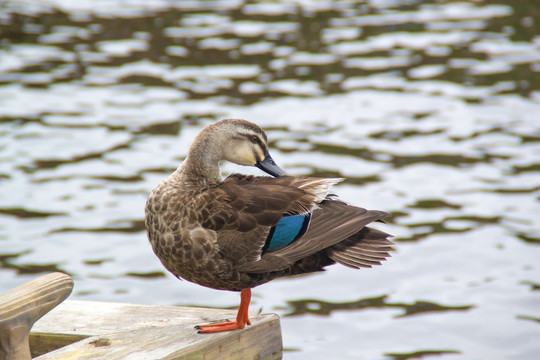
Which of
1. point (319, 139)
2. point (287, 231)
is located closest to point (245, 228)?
point (287, 231)

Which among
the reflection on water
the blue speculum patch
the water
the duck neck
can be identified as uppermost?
the duck neck

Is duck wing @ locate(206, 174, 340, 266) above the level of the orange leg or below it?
above

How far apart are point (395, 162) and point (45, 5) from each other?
739 centimetres

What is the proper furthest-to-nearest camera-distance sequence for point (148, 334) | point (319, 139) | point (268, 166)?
point (319, 139) → point (268, 166) → point (148, 334)

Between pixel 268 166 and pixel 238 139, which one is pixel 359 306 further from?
pixel 238 139

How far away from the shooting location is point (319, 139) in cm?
955

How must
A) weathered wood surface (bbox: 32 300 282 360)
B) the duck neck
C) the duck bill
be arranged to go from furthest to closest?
1. the duck bill
2. the duck neck
3. weathered wood surface (bbox: 32 300 282 360)

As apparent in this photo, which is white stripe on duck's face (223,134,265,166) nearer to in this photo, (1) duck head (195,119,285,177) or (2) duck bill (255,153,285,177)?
(1) duck head (195,119,285,177)

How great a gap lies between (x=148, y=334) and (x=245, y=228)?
26.7 inches

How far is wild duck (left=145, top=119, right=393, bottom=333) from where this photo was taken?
12.7 feet

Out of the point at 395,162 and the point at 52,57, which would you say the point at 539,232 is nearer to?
the point at 395,162

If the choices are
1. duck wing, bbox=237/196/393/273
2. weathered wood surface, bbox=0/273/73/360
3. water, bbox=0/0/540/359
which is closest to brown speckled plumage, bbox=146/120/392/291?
duck wing, bbox=237/196/393/273

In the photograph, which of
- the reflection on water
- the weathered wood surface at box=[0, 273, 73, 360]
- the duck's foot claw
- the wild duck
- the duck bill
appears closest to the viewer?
the weathered wood surface at box=[0, 273, 73, 360]

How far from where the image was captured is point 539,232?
7.67m
